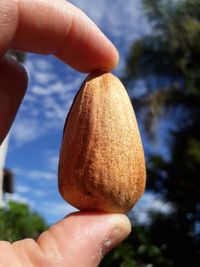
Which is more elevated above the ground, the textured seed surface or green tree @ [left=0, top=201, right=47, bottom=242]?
the textured seed surface

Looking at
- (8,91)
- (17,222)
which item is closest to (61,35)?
(8,91)

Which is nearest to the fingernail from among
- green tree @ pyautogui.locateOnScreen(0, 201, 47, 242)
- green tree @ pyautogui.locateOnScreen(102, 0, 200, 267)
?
green tree @ pyautogui.locateOnScreen(0, 201, 47, 242)

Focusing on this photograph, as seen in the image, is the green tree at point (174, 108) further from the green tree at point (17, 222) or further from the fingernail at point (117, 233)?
the fingernail at point (117, 233)

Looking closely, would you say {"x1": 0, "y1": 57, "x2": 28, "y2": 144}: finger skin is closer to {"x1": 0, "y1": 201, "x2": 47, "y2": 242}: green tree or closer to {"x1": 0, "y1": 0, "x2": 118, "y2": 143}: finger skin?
{"x1": 0, "y1": 0, "x2": 118, "y2": 143}: finger skin

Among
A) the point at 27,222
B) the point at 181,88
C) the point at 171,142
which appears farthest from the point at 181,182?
the point at 27,222

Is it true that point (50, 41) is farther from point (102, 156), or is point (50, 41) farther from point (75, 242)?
point (75, 242)

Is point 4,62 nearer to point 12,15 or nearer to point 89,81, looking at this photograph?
point 12,15
